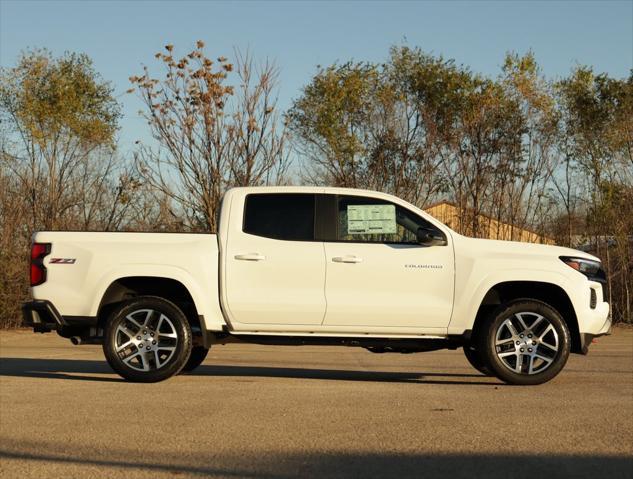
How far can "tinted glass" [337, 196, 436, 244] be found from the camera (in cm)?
1026

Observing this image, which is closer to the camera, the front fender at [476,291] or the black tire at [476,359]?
the front fender at [476,291]

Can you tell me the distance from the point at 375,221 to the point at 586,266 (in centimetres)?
227

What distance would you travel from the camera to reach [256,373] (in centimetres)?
1140

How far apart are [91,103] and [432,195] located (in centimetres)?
1174

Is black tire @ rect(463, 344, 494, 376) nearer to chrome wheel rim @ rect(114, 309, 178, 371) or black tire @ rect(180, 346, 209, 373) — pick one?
black tire @ rect(180, 346, 209, 373)

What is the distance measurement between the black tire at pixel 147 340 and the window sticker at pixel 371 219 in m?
2.03

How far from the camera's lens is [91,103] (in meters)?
32.4

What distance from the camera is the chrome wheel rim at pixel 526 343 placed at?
9938 millimetres

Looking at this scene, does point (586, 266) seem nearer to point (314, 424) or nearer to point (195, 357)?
point (314, 424)

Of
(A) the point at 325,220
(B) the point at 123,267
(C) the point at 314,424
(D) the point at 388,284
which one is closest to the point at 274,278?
(A) the point at 325,220

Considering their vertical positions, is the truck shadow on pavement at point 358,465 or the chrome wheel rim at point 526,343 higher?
the chrome wheel rim at point 526,343

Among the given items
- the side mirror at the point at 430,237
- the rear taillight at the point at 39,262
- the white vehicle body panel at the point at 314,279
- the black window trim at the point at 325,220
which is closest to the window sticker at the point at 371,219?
the black window trim at the point at 325,220

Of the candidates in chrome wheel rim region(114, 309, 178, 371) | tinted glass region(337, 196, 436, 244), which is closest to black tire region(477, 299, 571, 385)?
tinted glass region(337, 196, 436, 244)

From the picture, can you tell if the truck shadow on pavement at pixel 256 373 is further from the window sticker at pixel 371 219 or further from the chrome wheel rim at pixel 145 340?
the window sticker at pixel 371 219
